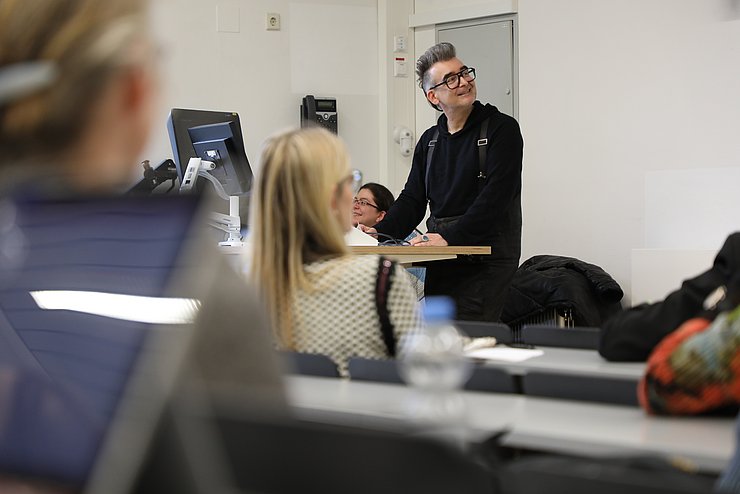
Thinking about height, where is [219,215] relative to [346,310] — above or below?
above

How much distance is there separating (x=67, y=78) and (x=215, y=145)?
4.16m

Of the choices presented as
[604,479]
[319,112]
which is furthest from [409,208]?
[604,479]

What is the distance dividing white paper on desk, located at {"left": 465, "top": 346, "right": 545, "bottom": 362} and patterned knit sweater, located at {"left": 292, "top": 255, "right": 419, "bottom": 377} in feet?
1.10

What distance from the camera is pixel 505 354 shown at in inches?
99.7

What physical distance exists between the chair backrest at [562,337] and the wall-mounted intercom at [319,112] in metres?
4.80

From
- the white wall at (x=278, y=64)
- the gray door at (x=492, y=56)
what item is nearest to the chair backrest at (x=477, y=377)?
the white wall at (x=278, y=64)

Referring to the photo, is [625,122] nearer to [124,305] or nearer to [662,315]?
[662,315]

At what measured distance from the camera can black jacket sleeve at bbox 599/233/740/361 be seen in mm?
2240

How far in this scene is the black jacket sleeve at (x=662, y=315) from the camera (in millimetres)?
2240

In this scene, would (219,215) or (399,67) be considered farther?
(399,67)

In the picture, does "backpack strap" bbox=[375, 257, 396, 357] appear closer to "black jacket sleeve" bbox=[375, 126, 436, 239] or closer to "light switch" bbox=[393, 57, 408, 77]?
"black jacket sleeve" bbox=[375, 126, 436, 239]

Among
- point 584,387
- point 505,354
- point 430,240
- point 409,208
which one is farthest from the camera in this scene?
point 409,208

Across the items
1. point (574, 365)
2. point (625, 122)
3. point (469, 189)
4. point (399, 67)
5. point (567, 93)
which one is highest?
point (399, 67)

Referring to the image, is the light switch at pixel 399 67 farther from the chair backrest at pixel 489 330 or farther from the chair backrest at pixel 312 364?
the chair backrest at pixel 312 364
